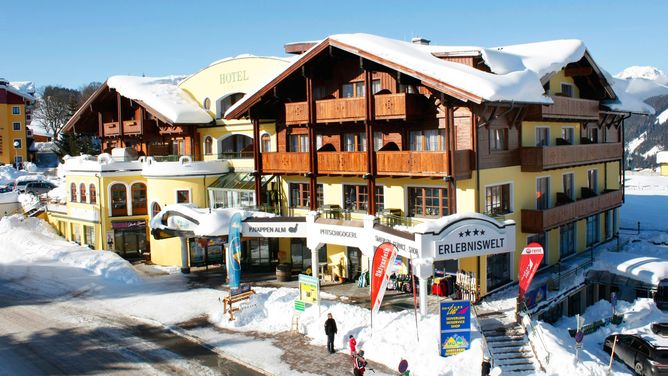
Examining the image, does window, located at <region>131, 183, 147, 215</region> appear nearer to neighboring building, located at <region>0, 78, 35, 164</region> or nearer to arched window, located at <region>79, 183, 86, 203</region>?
arched window, located at <region>79, 183, 86, 203</region>

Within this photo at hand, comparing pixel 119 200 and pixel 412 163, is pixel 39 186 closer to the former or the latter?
pixel 119 200

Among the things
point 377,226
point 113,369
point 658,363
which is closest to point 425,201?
point 377,226

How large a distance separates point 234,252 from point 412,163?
28.9ft

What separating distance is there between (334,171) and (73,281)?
14634 mm

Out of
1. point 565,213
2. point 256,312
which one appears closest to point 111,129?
point 256,312

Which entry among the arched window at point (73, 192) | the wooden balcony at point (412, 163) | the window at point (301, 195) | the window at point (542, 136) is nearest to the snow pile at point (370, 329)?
the wooden balcony at point (412, 163)

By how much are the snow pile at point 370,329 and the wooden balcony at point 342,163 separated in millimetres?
5994

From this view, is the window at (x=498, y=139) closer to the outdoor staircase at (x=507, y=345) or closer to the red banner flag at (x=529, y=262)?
the red banner flag at (x=529, y=262)

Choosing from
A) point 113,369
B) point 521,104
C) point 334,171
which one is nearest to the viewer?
point 113,369

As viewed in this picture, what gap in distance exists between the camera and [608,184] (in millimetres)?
37844

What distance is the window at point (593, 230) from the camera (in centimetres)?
3531

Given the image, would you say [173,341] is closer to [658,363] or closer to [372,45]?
[372,45]

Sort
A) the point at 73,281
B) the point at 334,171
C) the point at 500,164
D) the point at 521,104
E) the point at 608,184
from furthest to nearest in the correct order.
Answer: the point at 608,184 < the point at 73,281 < the point at 334,171 < the point at 500,164 < the point at 521,104

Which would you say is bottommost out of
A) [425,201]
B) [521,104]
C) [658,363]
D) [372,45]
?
[658,363]
